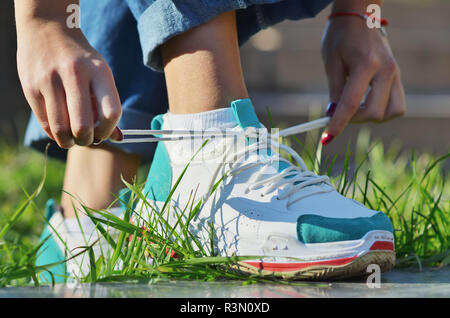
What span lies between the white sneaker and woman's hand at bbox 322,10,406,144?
0.78ft

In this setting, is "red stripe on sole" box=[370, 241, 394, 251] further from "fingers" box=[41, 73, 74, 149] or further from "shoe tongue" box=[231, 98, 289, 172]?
"fingers" box=[41, 73, 74, 149]

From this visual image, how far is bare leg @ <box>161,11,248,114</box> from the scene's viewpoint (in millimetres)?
957

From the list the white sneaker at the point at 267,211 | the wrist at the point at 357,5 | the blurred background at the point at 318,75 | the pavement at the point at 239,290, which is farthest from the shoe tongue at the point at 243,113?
the blurred background at the point at 318,75

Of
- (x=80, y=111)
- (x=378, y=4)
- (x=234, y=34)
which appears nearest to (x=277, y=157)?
(x=234, y=34)

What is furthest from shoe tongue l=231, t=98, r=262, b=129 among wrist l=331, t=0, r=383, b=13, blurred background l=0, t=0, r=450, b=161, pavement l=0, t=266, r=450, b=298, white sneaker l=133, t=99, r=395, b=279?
blurred background l=0, t=0, r=450, b=161

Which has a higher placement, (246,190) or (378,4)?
(378,4)

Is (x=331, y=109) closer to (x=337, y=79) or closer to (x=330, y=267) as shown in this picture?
(x=337, y=79)

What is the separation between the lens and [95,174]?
1.32m

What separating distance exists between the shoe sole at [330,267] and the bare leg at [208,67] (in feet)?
0.91

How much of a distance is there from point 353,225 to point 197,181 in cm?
26

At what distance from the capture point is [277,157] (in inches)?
37.6

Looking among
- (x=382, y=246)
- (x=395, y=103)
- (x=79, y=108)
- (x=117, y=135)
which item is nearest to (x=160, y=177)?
(x=117, y=135)

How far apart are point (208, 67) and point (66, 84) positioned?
0.80ft

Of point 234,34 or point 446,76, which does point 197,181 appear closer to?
point 234,34
